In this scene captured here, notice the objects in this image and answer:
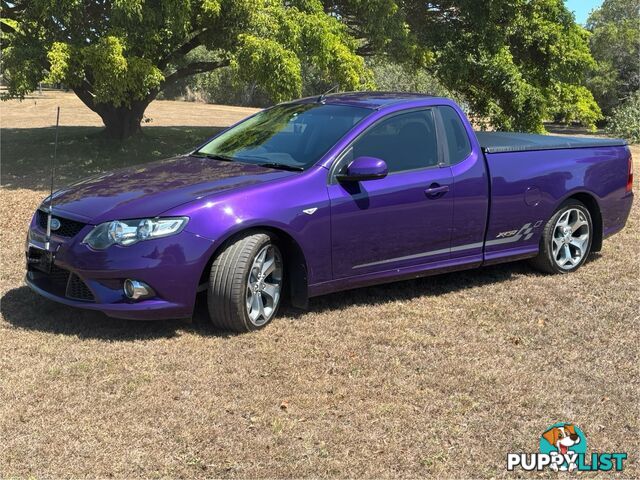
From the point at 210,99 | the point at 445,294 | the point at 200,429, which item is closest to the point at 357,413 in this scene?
the point at 200,429

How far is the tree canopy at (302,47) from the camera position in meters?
11.3

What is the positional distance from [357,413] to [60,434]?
154 centimetres

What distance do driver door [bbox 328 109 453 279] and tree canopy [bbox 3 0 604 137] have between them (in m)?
6.92

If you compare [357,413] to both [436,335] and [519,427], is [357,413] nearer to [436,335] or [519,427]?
[519,427]

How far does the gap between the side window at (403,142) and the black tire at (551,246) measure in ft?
5.08

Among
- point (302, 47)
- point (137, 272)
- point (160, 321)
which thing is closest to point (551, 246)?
point (160, 321)

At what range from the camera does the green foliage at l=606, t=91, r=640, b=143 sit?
3172 centimetres

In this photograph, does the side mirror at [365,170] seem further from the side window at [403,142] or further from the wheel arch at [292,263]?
the wheel arch at [292,263]

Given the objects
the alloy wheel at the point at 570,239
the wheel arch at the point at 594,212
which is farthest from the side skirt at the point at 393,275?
the wheel arch at the point at 594,212

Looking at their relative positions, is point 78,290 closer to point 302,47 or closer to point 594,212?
point 594,212

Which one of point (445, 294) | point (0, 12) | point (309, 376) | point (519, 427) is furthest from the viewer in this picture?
point (0, 12)

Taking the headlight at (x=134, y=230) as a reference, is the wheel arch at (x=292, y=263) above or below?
below

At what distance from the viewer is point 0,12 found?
547 inches

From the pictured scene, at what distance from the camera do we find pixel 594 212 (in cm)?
654
